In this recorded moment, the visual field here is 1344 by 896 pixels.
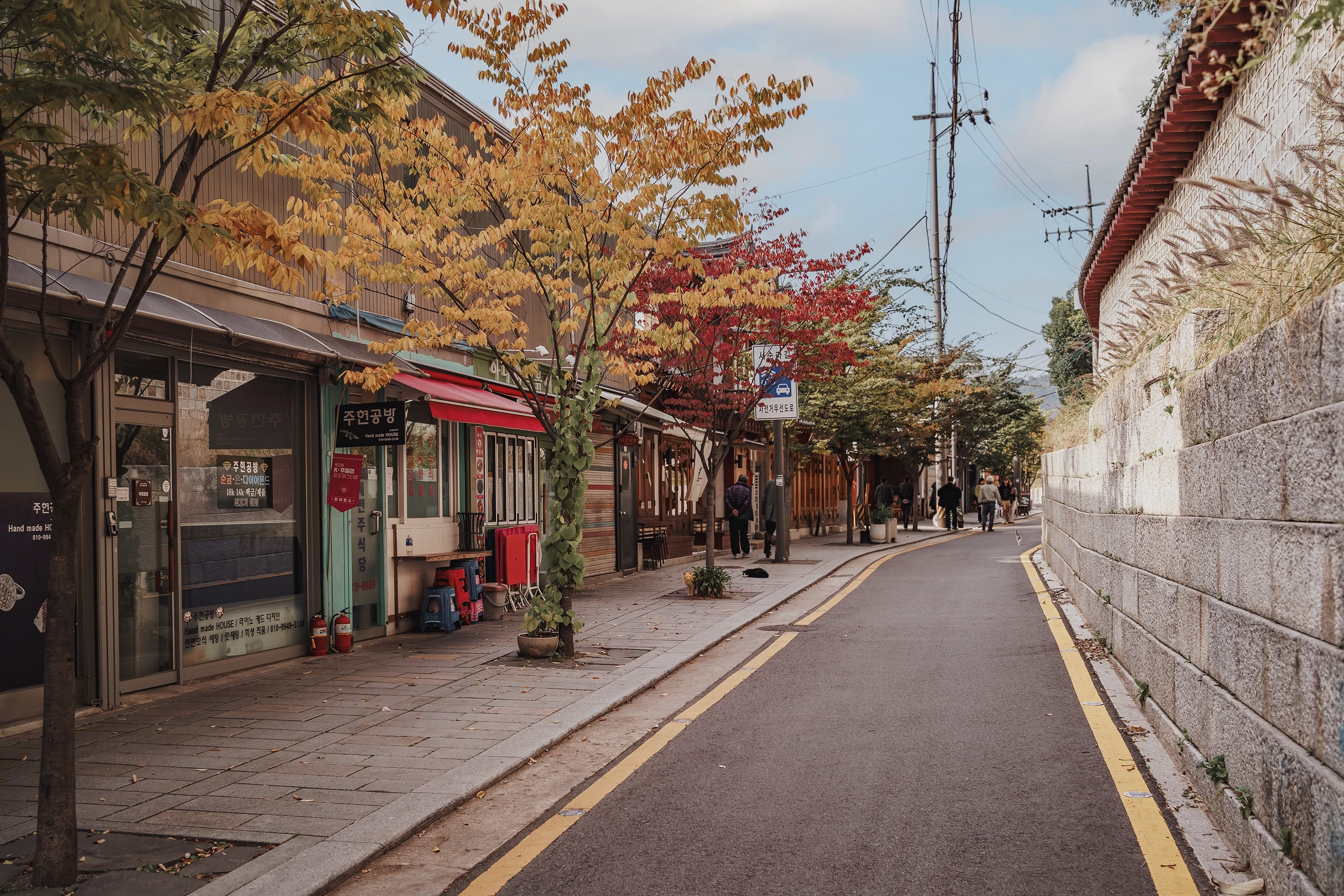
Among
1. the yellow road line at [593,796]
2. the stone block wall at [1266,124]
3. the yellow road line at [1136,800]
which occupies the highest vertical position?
the stone block wall at [1266,124]

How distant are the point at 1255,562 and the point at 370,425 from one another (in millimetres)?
8566

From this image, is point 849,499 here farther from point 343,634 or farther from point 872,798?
point 872,798

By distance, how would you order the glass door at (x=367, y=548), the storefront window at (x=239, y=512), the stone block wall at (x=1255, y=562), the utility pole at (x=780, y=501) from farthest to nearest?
the utility pole at (x=780, y=501)
the glass door at (x=367, y=548)
the storefront window at (x=239, y=512)
the stone block wall at (x=1255, y=562)

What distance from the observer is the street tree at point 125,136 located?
463cm

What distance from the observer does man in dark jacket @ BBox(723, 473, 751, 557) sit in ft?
79.7

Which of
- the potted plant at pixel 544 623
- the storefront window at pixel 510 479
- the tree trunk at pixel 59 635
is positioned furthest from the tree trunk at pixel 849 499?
the tree trunk at pixel 59 635

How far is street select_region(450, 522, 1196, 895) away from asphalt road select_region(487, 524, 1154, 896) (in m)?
0.01

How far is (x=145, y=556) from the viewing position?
8734mm

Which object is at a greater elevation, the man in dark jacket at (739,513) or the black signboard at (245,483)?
the black signboard at (245,483)

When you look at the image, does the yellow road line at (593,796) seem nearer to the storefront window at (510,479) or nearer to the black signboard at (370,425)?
the black signboard at (370,425)

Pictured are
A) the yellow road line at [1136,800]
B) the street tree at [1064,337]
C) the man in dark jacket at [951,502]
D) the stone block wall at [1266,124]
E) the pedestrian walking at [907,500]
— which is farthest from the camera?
the street tree at [1064,337]

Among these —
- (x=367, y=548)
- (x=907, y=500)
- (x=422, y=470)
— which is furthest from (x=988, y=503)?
(x=367, y=548)

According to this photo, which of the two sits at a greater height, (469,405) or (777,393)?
(777,393)

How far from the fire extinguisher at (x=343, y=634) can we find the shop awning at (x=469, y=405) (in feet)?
7.54
